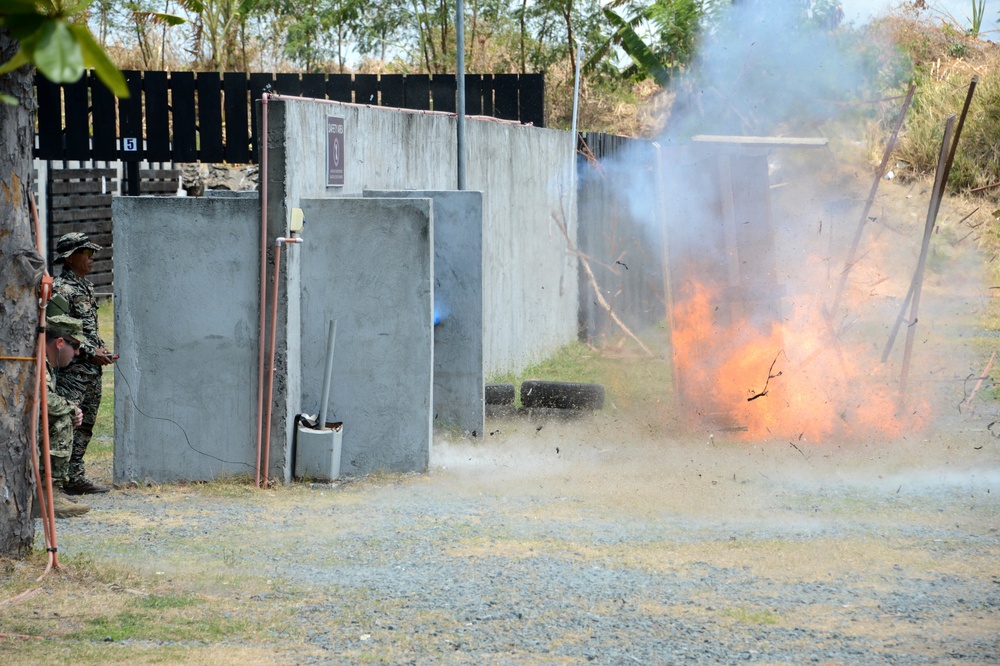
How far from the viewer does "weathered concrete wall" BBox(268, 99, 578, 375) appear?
28.6ft

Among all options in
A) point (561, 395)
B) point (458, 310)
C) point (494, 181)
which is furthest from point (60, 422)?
point (494, 181)

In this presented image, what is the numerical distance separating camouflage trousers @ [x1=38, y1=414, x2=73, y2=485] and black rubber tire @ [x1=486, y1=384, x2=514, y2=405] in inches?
170

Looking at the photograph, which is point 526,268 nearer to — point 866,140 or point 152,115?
point 152,115

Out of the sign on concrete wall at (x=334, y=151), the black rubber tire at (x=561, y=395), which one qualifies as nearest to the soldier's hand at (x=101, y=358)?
the sign on concrete wall at (x=334, y=151)

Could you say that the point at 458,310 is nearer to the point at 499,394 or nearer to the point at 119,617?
the point at 499,394

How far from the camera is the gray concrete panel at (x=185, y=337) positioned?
8484mm

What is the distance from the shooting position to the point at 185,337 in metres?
8.55

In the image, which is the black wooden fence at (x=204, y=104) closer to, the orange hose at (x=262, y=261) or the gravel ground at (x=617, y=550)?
the gravel ground at (x=617, y=550)

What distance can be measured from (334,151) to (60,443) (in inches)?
118

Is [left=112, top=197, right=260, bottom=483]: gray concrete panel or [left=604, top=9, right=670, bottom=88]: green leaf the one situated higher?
[left=604, top=9, right=670, bottom=88]: green leaf

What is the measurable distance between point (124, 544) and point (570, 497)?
9.56 ft

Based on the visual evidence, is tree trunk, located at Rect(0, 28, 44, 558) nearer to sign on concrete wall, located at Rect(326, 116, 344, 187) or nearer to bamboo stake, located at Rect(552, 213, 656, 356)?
sign on concrete wall, located at Rect(326, 116, 344, 187)

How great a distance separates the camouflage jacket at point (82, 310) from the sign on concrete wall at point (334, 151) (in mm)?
1942

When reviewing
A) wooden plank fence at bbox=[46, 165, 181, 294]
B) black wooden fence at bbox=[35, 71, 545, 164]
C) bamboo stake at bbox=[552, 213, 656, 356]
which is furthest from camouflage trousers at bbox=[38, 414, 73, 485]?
wooden plank fence at bbox=[46, 165, 181, 294]
